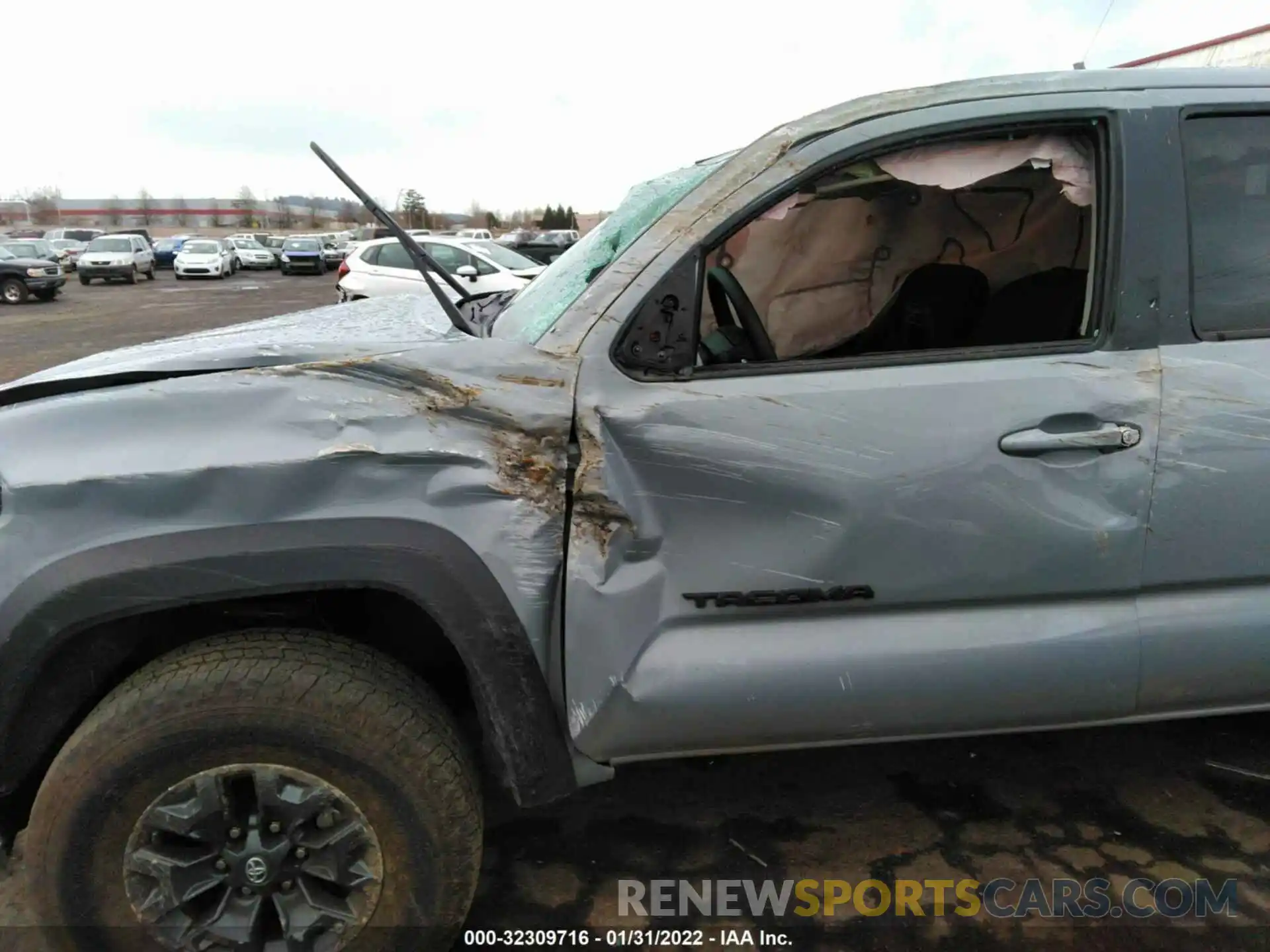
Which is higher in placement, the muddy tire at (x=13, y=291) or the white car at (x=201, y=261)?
the white car at (x=201, y=261)

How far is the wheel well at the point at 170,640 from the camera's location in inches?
69.9

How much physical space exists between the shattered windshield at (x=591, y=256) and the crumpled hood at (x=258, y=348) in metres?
0.19

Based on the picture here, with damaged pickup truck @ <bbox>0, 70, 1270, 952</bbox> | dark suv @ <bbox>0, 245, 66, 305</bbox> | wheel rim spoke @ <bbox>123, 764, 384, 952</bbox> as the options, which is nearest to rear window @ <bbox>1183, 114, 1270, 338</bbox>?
damaged pickup truck @ <bbox>0, 70, 1270, 952</bbox>

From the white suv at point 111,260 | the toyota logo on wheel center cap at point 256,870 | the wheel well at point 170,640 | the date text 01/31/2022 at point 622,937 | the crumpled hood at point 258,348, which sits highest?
the white suv at point 111,260

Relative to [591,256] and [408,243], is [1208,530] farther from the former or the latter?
[408,243]

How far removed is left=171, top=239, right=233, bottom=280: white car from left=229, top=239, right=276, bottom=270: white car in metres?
6.02

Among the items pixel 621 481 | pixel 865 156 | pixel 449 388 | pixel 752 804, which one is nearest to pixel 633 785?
pixel 752 804

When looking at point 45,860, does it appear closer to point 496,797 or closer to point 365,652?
point 365,652

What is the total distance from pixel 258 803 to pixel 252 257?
141 ft

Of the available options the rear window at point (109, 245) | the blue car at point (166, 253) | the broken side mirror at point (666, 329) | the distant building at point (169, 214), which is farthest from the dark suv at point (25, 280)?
the distant building at point (169, 214)

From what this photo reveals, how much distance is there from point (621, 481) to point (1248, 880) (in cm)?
203

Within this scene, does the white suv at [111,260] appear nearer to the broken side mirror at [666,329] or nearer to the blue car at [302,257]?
the blue car at [302,257]

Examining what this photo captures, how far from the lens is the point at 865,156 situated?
6.20ft

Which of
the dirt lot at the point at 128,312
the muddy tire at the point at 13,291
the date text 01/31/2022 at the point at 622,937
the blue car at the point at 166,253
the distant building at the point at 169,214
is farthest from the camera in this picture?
the distant building at the point at 169,214
